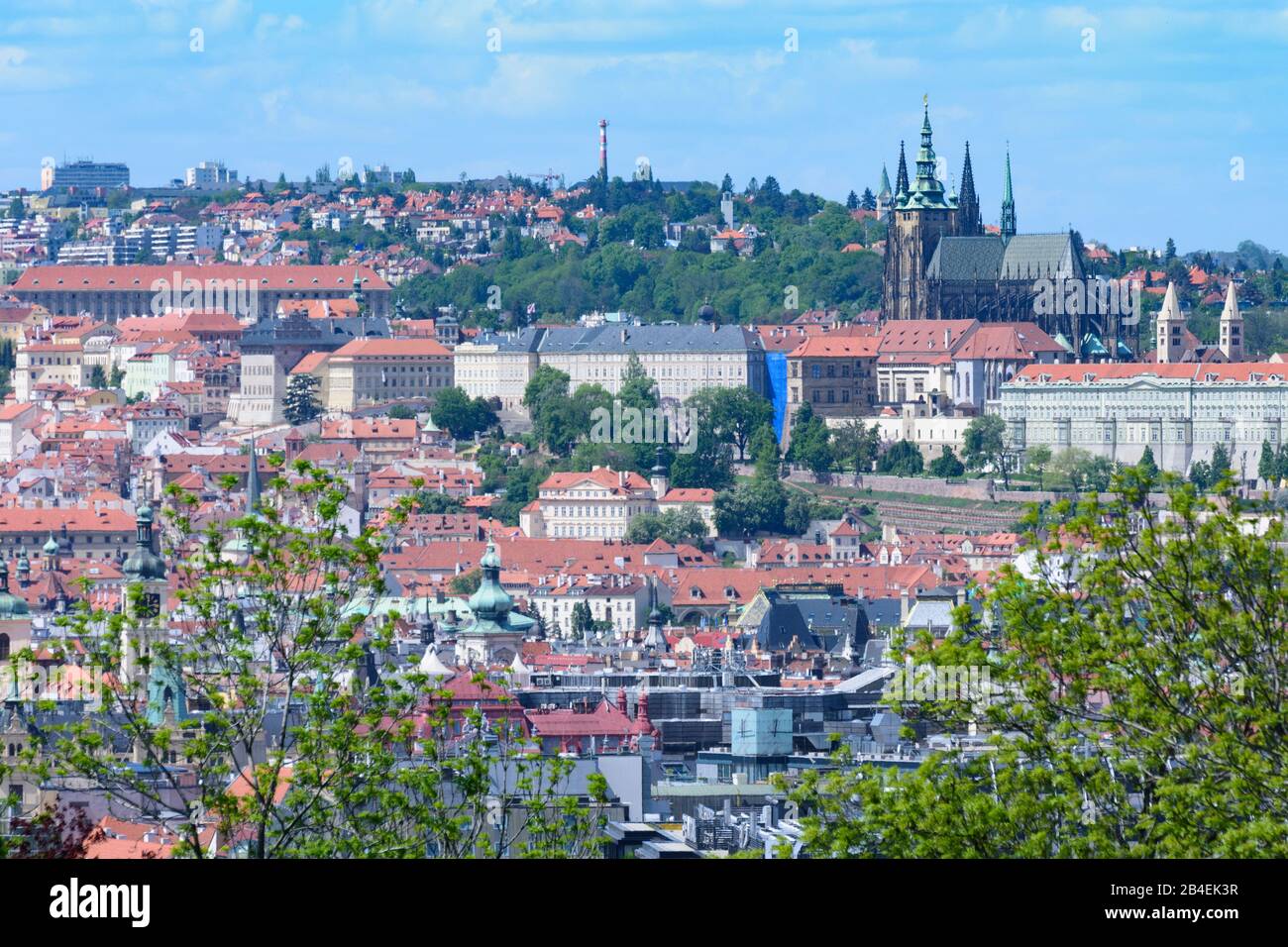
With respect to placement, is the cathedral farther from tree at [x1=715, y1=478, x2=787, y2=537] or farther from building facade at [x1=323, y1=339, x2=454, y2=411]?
tree at [x1=715, y1=478, x2=787, y2=537]

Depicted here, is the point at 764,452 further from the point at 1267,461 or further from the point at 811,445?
the point at 1267,461

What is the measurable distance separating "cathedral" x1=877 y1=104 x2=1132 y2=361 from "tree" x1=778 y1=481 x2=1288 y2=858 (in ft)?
255

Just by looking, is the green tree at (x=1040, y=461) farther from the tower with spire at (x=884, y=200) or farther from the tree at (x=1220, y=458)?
the tower with spire at (x=884, y=200)

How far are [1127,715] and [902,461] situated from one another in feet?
217

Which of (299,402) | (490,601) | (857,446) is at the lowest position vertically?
(490,601)

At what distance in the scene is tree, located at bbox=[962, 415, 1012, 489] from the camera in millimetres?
75062

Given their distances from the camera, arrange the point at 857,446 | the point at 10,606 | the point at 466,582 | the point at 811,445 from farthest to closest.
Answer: the point at 857,446
the point at 811,445
the point at 466,582
the point at 10,606

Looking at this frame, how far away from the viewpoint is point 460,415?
A: 82.9 metres

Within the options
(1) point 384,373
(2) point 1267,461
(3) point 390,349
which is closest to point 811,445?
(2) point 1267,461

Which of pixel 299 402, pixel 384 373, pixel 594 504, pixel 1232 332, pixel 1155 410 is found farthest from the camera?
pixel 384 373
